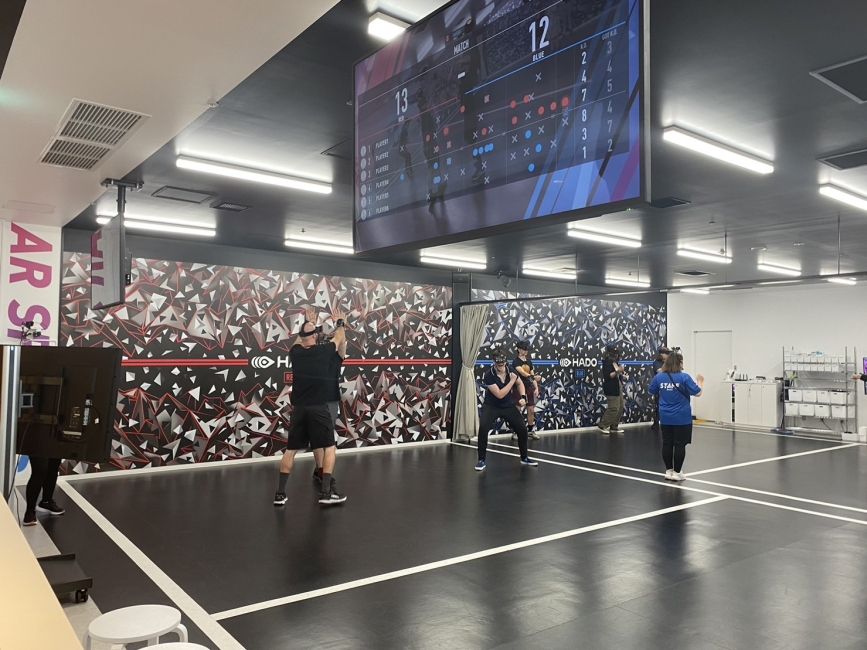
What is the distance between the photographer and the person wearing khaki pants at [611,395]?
11.8m

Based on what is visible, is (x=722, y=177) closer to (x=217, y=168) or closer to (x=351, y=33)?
(x=351, y=33)

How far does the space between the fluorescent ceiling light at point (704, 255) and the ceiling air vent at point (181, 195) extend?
20.1 ft

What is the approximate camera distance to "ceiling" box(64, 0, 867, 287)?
9.70ft

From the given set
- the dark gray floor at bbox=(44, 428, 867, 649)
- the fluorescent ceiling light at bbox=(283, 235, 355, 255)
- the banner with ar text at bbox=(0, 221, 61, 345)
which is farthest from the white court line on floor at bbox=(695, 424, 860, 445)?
the banner with ar text at bbox=(0, 221, 61, 345)

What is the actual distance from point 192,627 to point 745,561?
11.9 ft

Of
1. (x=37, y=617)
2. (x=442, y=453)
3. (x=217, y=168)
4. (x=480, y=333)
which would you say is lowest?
(x=442, y=453)

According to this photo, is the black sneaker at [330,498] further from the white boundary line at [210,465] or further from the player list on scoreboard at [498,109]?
the player list on scoreboard at [498,109]

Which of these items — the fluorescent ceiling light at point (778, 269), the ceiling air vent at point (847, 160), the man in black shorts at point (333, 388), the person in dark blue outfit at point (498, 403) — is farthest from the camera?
the fluorescent ceiling light at point (778, 269)

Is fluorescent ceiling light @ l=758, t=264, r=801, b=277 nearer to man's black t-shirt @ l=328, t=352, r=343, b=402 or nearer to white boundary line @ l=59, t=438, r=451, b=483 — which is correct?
white boundary line @ l=59, t=438, r=451, b=483

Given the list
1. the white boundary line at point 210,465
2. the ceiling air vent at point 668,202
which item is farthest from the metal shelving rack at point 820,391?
the ceiling air vent at point 668,202

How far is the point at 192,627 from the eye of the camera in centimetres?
325

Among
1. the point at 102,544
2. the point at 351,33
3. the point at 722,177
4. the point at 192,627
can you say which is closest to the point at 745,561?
the point at 722,177

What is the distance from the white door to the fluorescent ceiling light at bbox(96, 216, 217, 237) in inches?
448

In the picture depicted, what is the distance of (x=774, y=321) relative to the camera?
1332 cm
